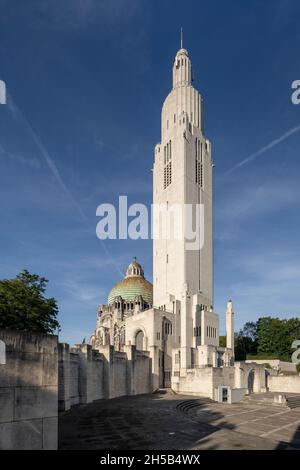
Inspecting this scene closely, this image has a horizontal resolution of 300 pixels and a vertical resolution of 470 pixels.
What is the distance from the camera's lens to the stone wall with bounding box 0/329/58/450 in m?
11.5

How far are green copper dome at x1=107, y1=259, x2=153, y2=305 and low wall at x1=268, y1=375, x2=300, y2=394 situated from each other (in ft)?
136

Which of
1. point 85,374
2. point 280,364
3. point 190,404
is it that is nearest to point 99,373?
point 85,374

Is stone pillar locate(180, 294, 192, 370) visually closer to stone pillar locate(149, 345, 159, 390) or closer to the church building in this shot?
the church building

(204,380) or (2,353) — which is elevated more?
(2,353)

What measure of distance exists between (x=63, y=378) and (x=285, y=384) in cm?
3881

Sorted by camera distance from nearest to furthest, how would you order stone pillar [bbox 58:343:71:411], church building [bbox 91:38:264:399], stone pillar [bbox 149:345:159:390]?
1. stone pillar [bbox 58:343:71:411]
2. stone pillar [bbox 149:345:159:390]
3. church building [bbox 91:38:264:399]

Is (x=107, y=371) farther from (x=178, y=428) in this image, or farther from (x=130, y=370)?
(x=178, y=428)

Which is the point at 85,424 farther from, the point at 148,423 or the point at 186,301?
the point at 186,301

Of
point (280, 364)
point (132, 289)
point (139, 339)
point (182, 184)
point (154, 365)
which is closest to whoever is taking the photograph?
point (154, 365)

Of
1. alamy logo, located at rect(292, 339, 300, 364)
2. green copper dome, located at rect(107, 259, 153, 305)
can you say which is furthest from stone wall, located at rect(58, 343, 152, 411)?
green copper dome, located at rect(107, 259, 153, 305)

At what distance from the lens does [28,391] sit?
475 inches

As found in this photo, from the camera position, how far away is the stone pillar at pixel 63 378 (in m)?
30.2

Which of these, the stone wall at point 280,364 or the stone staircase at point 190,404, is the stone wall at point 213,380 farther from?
the stone wall at point 280,364
